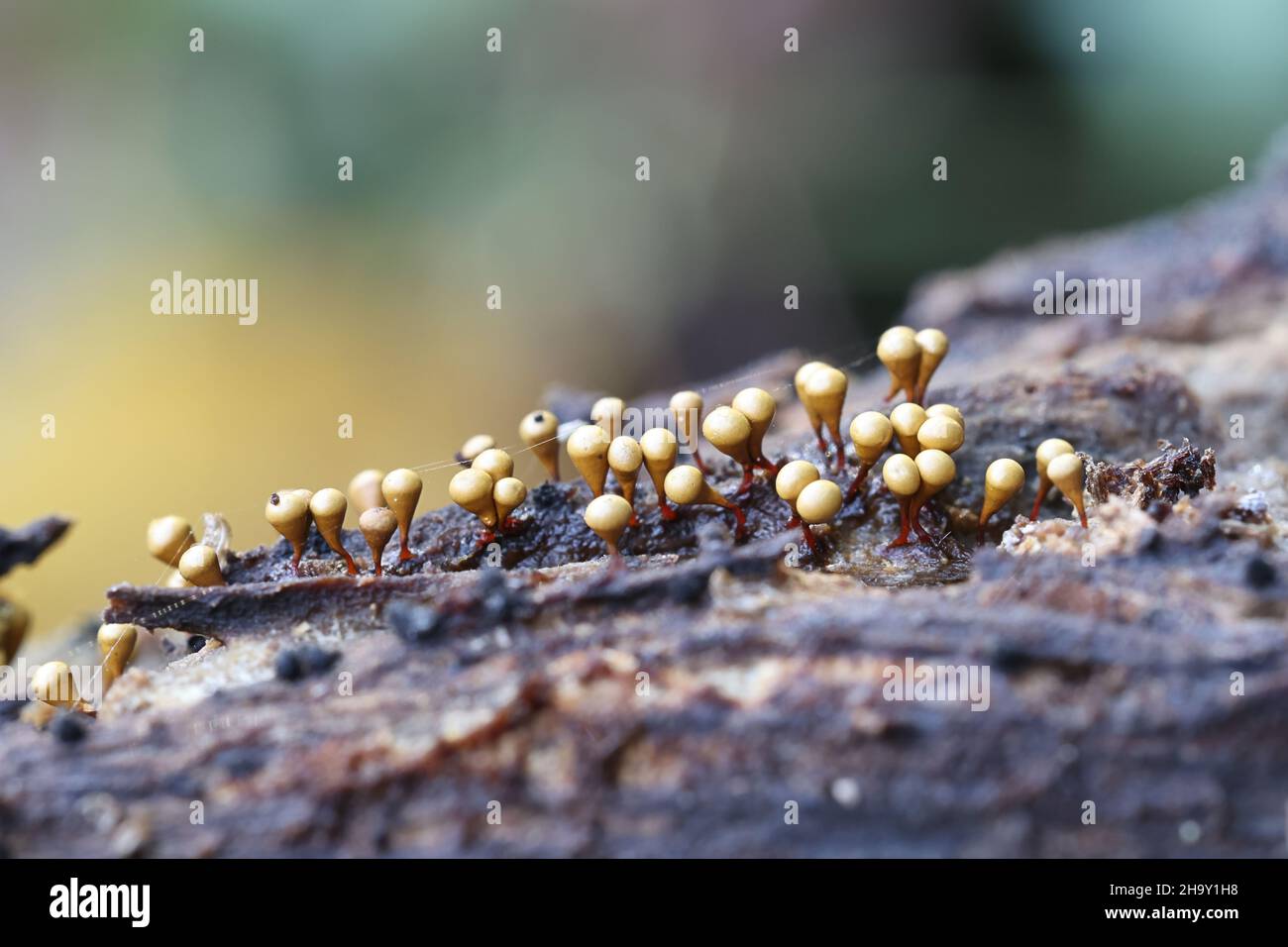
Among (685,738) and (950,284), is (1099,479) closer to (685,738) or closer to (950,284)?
(685,738)

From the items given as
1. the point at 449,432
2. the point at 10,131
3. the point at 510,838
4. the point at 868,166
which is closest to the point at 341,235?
the point at 449,432

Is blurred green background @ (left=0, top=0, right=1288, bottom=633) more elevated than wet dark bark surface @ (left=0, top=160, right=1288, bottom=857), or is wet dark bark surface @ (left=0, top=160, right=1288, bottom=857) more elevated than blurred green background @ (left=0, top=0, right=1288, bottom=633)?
blurred green background @ (left=0, top=0, right=1288, bottom=633)

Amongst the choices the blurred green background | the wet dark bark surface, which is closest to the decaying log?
the wet dark bark surface
